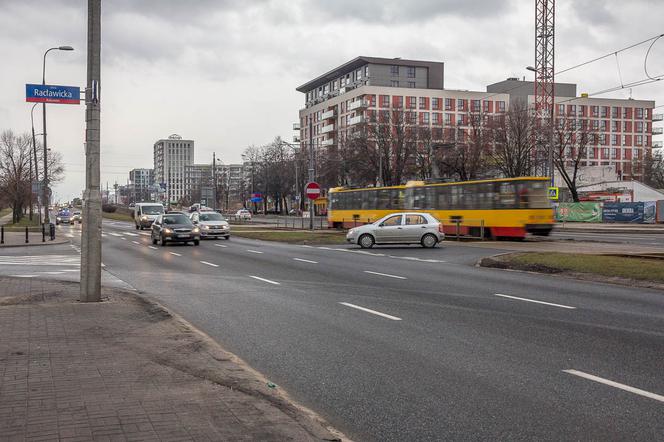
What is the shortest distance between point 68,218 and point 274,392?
254ft

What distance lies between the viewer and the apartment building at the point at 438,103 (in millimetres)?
101625

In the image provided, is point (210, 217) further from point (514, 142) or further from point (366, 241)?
point (514, 142)

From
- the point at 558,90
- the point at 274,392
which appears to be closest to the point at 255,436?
the point at 274,392

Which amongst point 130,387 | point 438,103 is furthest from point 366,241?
point 438,103

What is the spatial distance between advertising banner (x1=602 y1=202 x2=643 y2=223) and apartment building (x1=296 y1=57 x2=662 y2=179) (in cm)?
4394

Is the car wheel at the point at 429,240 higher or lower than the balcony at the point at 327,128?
lower

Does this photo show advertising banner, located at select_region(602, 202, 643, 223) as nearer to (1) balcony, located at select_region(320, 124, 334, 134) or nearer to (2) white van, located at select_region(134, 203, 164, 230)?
(2) white van, located at select_region(134, 203, 164, 230)

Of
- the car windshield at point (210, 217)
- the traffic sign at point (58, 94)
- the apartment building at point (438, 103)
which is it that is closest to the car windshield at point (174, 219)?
the car windshield at point (210, 217)

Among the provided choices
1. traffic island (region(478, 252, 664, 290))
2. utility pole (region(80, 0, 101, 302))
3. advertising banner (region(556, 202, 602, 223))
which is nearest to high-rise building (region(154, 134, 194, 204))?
advertising banner (region(556, 202, 602, 223))

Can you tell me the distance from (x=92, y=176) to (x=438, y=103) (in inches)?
3893

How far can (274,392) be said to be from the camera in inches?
214

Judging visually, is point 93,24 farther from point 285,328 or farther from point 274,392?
point 274,392

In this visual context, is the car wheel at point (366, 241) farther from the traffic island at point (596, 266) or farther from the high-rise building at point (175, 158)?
the high-rise building at point (175, 158)

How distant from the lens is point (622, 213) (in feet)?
179
